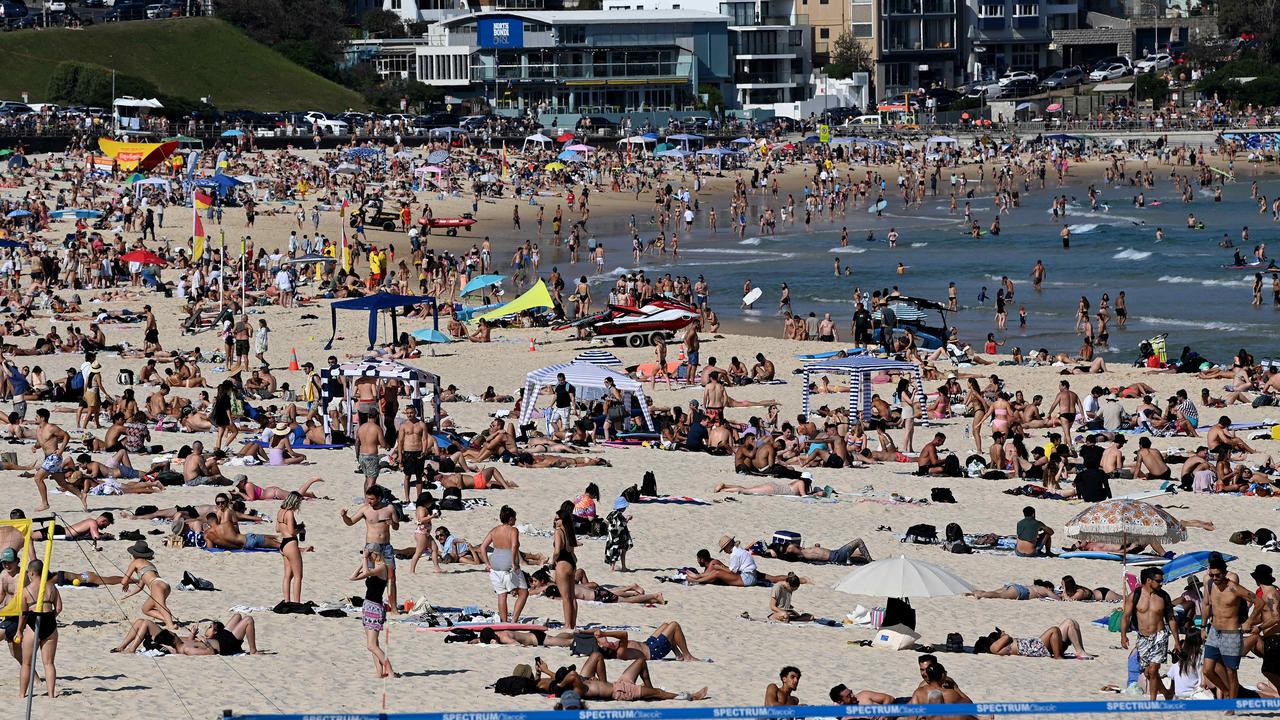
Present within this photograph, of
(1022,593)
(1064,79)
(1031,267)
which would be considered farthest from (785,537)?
(1064,79)

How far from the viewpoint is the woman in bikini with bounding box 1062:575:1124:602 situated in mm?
13906

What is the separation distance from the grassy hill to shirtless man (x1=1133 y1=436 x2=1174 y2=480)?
243ft

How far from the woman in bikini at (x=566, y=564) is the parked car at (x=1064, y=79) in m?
92.7

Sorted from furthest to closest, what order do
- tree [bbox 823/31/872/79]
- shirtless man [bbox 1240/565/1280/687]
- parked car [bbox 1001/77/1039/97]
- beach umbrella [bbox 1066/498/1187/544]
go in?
tree [bbox 823/31/872/79] < parked car [bbox 1001/77/1039/97] < beach umbrella [bbox 1066/498/1187/544] < shirtless man [bbox 1240/565/1280/687]

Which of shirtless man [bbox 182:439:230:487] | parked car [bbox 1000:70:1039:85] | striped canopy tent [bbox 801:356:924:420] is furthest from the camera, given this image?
parked car [bbox 1000:70:1039:85]

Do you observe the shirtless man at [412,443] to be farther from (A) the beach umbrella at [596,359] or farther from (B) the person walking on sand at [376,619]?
(B) the person walking on sand at [376,619]

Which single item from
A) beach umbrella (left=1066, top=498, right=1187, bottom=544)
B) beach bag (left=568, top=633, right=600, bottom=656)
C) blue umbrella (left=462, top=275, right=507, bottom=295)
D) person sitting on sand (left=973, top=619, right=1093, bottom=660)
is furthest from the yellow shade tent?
beach bag (left=568, top=633, right=600, bottom=656)

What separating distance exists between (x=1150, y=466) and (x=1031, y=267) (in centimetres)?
2603

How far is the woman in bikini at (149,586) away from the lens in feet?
38.5

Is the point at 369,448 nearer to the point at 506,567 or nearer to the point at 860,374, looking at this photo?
the point at 506,567

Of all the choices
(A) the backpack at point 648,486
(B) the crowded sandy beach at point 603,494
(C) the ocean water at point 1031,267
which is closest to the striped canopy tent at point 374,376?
(B) the crowded sandy beach at point 603,494

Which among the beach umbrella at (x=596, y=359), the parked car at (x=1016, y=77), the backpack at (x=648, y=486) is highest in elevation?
the parked car at (x=1016, y=77)

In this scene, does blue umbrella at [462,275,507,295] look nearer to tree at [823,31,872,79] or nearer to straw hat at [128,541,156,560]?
straw hat at [128,541,156,560]

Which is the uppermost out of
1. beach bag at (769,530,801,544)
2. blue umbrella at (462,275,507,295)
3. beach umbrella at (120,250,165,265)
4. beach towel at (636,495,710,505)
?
beach umbrella at (120,250,165,265)
